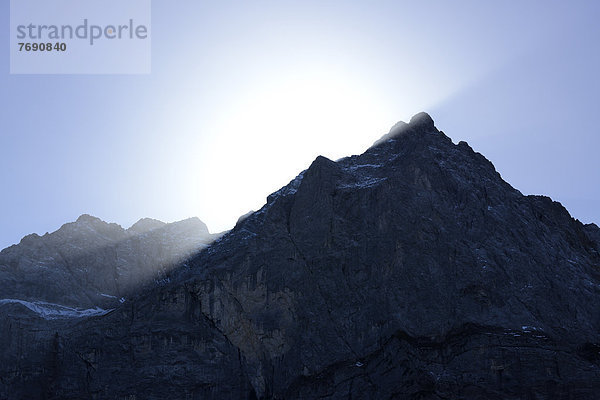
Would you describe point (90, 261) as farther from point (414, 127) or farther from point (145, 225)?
point (414, 127)

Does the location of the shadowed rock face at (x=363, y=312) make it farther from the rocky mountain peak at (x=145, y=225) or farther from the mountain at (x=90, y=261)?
the rocky mountain peak at (x=145, y=225)

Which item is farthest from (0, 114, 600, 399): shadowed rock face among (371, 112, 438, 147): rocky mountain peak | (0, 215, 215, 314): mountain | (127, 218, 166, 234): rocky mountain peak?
(127, 218, 166, 234): rocky mountain peak

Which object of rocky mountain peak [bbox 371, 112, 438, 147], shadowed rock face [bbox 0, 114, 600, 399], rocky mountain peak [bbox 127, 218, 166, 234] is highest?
rocky mountain peak [bbox 371, 112, 438, 147]

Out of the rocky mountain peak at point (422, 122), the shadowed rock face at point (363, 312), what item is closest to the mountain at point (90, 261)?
the shadowed rock face at point (363, 312)

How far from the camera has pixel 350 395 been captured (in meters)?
93.6

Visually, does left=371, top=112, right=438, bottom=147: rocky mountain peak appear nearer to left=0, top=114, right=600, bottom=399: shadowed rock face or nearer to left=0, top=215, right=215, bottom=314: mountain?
left=0, top=114, right=600, bottom=399: shadowed rock face

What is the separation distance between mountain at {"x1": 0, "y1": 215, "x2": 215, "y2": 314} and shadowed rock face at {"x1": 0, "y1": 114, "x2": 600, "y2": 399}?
18399mm

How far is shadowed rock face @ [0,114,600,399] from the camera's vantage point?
302 ft

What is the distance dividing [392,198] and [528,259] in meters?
25.0

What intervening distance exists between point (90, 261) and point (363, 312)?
244ft

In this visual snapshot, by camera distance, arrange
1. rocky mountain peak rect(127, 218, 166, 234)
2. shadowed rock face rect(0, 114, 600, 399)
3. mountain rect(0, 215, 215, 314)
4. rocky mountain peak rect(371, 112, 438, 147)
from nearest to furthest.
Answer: shadowed rock face rect(0, 114, 600, 399) < rocky mountain peak rect(371, 112, 438, 147) < mountain rect(0, 215, 215, 314) < rocky mountain peak rect(127, 218, 166, 234)

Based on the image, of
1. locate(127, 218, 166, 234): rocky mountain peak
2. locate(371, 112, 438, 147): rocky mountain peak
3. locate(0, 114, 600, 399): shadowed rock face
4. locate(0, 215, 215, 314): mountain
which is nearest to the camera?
locate(0, 114, 600, 399): shadowed rock face

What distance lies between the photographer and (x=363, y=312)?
3974 inches

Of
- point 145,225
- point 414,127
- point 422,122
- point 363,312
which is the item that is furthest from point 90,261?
point 422,122
